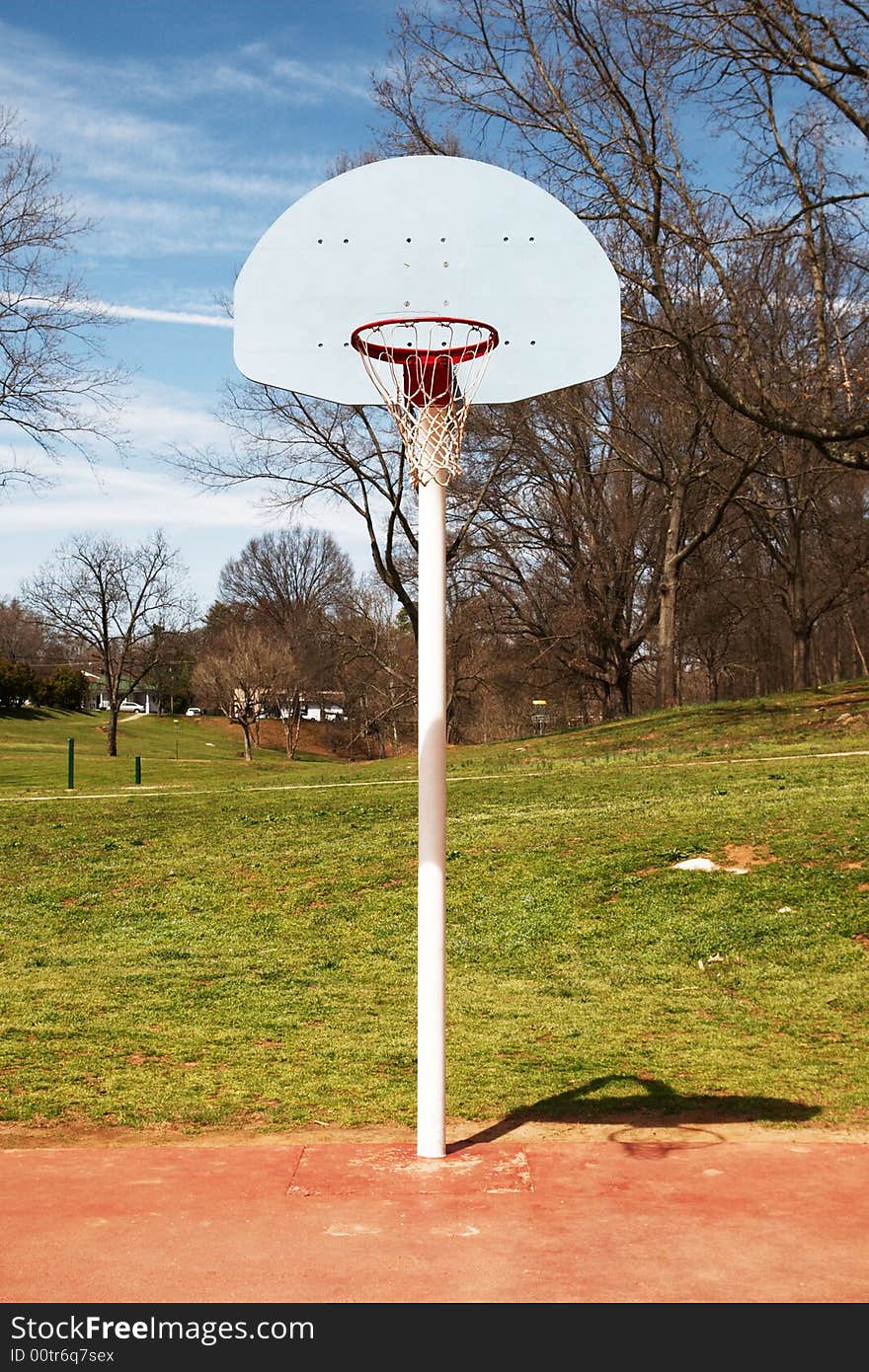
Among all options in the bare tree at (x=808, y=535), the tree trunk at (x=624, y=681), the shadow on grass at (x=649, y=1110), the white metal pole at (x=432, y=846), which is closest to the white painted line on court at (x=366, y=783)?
the shadow on grass at (x=649, y=1110)

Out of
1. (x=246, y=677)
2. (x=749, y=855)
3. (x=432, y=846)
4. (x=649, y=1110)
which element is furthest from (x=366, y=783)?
(x=246, y=677)

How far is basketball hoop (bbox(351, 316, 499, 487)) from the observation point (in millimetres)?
5809

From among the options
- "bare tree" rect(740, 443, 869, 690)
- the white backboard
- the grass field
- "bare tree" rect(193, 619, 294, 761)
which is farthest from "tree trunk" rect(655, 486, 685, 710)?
"bare tree" rect(193, 619, 294, 761)

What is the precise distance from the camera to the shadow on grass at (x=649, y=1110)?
19.8 feet

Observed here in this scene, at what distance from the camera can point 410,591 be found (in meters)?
40.2

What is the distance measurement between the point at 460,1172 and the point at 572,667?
33845 mm

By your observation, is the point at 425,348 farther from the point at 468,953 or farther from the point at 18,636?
the point at 18,636

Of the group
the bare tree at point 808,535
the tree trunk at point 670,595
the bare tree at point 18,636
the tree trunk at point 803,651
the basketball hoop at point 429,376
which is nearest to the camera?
the basketball hoop at point 429,376

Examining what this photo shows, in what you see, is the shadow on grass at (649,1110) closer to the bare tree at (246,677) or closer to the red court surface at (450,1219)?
the red court surface at (450,1219)

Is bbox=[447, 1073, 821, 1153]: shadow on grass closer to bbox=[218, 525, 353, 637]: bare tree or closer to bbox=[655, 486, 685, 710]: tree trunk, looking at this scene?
bbox=[655, 486, 685, 710]: tree trunk

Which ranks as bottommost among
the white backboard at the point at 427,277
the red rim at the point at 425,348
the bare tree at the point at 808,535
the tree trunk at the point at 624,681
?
the tree trunk at the point at 624,681

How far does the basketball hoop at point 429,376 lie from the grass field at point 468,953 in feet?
10.9

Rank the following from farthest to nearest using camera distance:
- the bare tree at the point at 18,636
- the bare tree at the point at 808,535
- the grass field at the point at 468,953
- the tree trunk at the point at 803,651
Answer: the bare tree at the point at 18,636
the tree trunk at the point at 803,651
the bare tree at the point at 808,535
the grass field at the point at 468,953

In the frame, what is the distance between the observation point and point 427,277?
609 centimetres
